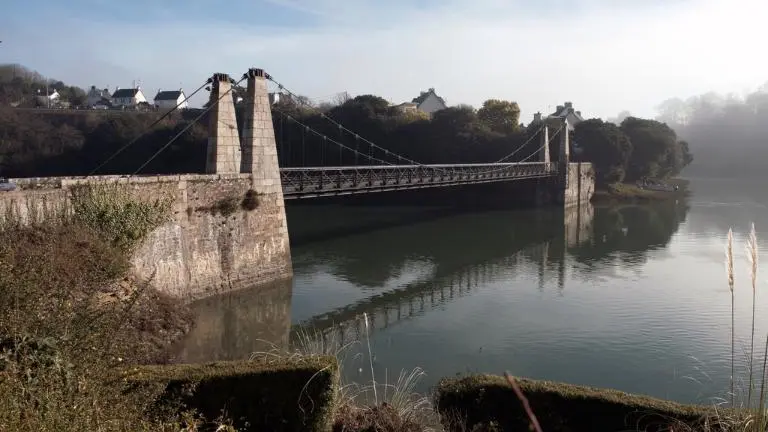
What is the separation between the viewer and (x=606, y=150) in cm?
4353

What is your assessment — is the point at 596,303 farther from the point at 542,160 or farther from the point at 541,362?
the point at 542,160

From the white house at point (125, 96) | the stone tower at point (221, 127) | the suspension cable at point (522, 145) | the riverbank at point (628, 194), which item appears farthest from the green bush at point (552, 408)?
the white house at point (125, 96)

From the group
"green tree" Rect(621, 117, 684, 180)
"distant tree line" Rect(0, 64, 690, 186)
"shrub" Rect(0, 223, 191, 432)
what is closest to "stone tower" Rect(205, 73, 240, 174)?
"shrub" Rect(0, 223, 191, 432)

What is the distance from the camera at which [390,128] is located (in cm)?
4469

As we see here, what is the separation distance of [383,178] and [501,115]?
26377mm

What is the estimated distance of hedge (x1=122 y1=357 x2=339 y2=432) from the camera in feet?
17.1

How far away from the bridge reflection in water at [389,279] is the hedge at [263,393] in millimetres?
2341

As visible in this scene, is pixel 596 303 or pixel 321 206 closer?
pixel 596 303

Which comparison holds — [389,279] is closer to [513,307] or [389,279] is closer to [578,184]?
[513,307]

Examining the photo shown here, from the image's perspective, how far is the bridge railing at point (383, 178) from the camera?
1850 cm

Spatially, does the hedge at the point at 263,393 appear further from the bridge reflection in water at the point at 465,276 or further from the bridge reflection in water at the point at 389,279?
the bridge reflection in water at the point at 465,276

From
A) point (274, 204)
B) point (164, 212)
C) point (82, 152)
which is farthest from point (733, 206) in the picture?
point (82, 152)

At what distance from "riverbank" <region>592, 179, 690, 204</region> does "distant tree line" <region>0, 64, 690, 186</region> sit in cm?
97

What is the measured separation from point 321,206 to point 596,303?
2714cm
